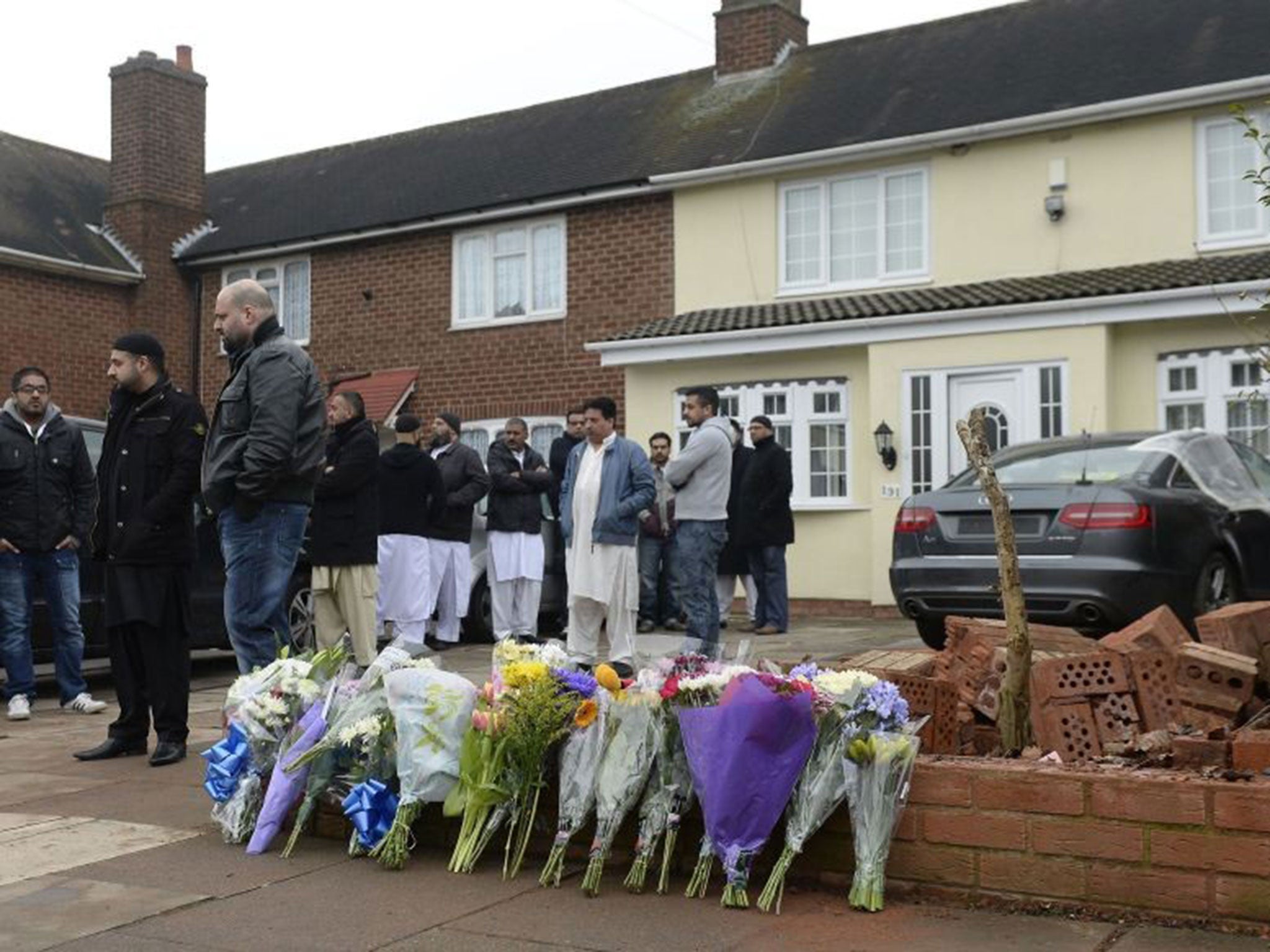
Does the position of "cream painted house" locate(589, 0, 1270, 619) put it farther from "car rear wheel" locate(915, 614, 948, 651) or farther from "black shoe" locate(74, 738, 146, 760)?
"black shoe" locate(74, 738, 146, 760)

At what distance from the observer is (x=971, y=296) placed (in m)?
15.9

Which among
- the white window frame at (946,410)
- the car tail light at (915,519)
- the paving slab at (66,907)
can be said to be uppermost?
the white window frame at (946,410)

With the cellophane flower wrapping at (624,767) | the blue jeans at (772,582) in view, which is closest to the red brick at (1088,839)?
the cellophane flower wrapping at (624,767)

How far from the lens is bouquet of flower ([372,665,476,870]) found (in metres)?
4.80

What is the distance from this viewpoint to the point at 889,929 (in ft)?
13.2

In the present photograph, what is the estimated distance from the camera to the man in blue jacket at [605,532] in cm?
903

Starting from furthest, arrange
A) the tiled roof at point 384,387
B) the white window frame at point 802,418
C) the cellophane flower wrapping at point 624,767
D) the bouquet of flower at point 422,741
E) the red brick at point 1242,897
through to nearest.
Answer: the tiled roof at point 384,387 < the white window frame at point 802,418 < the bouquet of flower at point 422,741 < the cellophane flower wrapping at point 624,767 < the red brick at point 1242,897

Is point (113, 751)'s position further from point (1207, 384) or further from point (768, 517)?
point (1207, 384)

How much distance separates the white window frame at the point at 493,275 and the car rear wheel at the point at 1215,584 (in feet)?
40.0

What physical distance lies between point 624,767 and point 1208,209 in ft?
43.6

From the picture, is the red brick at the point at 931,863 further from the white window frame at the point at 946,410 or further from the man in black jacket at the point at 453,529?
the white window frame at the point at 946,410

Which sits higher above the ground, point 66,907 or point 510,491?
point 510,491

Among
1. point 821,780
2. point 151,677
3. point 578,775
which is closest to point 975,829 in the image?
point 821,780

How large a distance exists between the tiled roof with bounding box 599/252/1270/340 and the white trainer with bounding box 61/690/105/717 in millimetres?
9809
